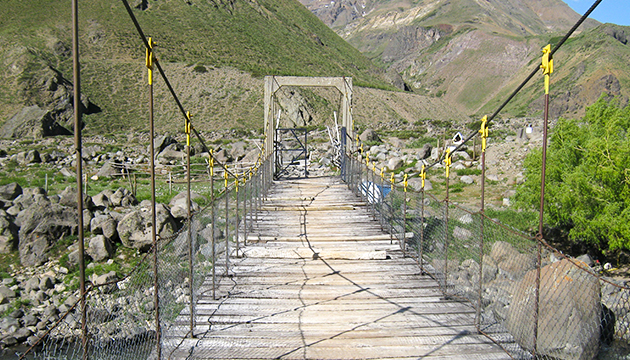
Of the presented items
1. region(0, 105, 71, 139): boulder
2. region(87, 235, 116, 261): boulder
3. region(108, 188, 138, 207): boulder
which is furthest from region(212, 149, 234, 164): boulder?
region(0, 105, 71, 139): boulder

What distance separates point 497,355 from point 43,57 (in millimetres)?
65976

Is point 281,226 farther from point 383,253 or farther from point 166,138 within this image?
point 166,138

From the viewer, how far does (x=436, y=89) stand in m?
152

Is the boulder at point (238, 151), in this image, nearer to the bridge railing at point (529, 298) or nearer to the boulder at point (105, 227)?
the boulder at point (105, 227)

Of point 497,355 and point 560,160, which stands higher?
point 560,160

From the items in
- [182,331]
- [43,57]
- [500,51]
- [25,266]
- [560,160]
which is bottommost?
[25,266]

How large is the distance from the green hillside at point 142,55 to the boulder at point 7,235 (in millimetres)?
Result: 37589

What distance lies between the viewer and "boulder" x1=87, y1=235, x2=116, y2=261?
44.8 ft

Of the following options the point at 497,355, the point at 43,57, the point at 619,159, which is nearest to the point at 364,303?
the point at 497,355

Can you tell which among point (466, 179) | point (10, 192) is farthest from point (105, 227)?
point (466, 179)

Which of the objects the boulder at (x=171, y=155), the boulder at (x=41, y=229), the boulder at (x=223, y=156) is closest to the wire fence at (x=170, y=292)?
the boulder at (x=41, y=229)

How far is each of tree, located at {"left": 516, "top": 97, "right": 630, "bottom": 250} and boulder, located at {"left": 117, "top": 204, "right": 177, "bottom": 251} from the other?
33.4 feet

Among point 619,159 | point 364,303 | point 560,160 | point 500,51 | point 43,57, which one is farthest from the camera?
point 500,51

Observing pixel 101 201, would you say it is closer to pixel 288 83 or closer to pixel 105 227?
pixel 105 227
